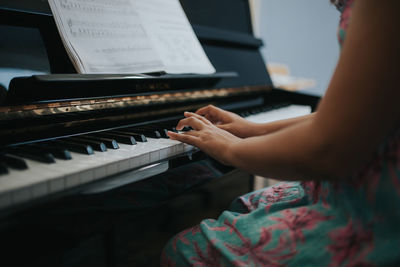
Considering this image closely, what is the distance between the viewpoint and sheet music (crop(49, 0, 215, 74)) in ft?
3.14

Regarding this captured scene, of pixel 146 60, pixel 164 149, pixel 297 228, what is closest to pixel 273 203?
pixel 297 228

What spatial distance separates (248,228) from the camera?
2.30 feet

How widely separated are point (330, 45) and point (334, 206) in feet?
12.7

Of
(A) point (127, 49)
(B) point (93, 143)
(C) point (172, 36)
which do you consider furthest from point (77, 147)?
(C) point (172, 36)

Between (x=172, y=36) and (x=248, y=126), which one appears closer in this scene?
(x=248, y=126)

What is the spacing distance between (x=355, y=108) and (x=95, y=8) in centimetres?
91

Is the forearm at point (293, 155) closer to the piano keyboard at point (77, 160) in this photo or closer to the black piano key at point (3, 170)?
the piano keyboard at point (77, 160)

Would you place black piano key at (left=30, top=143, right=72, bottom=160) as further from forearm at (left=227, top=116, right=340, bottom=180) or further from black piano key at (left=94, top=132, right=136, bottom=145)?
forearm at (left=227, top=116, right=340, bottom=180)

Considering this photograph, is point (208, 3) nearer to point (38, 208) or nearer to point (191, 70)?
point (191, 70)

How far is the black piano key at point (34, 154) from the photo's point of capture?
2.17 feet

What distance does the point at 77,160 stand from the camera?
0.69m

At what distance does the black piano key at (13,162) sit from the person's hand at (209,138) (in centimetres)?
38

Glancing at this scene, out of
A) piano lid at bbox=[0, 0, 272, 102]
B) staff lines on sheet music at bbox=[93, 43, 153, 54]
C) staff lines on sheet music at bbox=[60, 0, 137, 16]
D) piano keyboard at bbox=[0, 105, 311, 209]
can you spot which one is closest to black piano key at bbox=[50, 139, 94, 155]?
piano keyboard at bbox=[0, 105, 311, 209]

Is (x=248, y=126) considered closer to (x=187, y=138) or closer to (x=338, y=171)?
(x=187, y=138)
